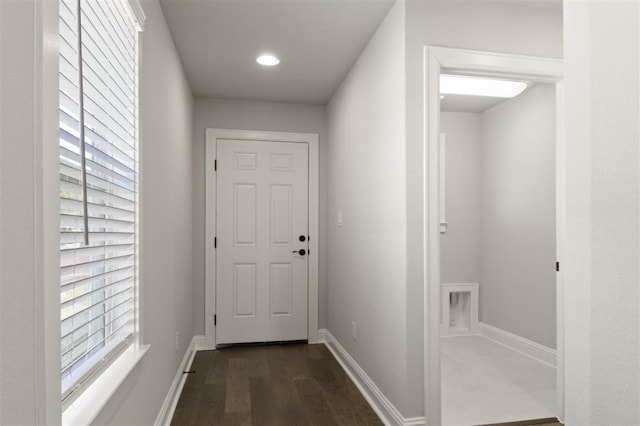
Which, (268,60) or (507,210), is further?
(507,210)

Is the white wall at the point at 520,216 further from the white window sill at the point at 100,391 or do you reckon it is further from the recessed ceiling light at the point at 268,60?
the white window sill at the point at 100,391

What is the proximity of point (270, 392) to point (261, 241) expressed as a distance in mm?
1570

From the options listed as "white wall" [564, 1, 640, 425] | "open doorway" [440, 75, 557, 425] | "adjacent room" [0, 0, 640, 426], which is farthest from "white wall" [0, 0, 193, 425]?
"open doorway" [440, 75, 557, 425]

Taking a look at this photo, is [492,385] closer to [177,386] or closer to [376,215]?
[376,215]

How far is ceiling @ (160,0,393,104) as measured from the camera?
7.63 feet

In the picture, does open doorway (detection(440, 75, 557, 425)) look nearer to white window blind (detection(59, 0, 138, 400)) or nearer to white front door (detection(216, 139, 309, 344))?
white front door (detection(216, 139, 309, 344))

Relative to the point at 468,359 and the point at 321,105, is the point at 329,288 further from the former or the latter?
the point at 321,105

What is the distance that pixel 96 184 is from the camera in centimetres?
131

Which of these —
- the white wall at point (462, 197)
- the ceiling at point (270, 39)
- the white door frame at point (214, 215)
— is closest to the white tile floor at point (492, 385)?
the white wall at point (462, 197)

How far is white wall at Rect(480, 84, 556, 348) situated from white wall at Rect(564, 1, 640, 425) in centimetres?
278

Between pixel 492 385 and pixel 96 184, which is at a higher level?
pixel 96 184

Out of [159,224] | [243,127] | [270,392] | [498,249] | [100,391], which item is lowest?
[270,392]

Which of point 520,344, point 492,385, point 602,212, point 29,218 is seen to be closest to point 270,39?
point 29,218

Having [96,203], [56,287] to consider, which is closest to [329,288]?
[96,203]
